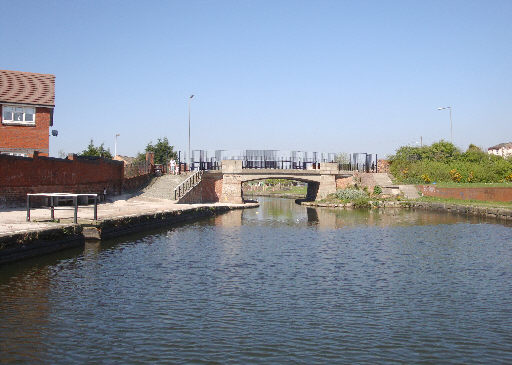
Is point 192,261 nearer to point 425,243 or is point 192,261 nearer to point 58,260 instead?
point 58,260

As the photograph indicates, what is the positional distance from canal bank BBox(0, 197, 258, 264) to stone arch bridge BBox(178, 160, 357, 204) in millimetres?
18285

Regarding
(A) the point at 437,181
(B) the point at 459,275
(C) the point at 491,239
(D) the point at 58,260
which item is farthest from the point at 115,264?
(A) the point at 437,181

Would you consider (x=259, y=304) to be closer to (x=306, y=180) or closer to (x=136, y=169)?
(x=136, y=169)

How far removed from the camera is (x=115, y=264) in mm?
20219

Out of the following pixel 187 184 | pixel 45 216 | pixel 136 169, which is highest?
pixel 136 169

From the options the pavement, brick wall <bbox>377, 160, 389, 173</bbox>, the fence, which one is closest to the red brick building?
the pavement

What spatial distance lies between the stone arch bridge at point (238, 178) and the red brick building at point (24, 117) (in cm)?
1714

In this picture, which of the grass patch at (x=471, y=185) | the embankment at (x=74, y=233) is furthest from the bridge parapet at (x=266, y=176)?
the embankment at (x=74, y=233)

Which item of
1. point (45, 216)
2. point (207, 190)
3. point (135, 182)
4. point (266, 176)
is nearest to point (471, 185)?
point (266, 176)

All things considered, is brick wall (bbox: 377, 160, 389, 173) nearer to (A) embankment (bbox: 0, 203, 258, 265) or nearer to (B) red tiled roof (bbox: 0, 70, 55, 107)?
(A) embankment (bbox: 0, 203, 258, 265)

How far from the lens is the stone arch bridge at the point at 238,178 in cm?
5631

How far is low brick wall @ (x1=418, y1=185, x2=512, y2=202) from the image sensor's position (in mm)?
50688

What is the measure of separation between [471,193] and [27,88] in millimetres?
43788

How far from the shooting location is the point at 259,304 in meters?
14.7
